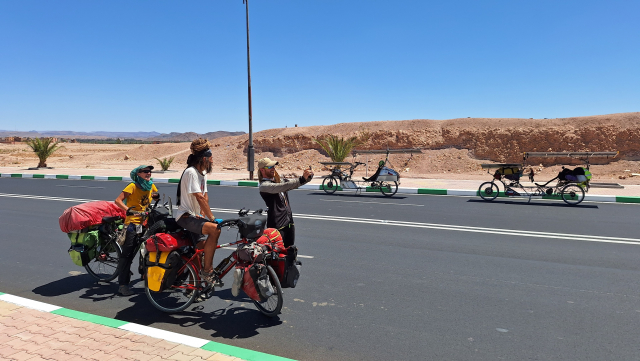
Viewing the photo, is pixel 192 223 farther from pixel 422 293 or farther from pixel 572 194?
pixel 572 194

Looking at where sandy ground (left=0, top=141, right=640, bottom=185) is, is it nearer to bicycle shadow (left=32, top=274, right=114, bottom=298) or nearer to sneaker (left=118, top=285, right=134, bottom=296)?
bicycle shadow (left=32, top=274, right=114, bottom=298)

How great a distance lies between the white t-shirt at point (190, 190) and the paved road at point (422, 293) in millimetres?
1110

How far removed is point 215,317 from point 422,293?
232cm

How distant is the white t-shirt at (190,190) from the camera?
430cm

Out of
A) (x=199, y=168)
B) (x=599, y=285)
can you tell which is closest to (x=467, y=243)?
(x=599, y=285)

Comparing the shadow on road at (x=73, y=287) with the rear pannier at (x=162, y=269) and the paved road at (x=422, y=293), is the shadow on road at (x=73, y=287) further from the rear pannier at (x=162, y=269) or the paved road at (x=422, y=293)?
the rear pannier at (x=162, y=269)

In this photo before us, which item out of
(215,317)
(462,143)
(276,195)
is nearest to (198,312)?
(215,317)

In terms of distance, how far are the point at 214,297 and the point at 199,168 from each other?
1.61m

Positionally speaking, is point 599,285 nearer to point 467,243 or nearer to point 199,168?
point 467,243

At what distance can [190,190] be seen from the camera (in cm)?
429

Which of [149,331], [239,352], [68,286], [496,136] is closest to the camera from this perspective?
[239,352]

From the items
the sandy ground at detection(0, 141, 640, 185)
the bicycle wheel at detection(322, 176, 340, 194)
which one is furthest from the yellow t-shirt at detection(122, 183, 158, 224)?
the sandy ground at detection(0, 141, 640, 185)

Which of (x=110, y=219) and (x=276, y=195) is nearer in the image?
(x=276, y=195)

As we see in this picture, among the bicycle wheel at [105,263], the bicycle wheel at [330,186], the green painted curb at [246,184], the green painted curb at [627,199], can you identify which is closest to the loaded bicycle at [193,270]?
the bicycle wheel at [105,263]
